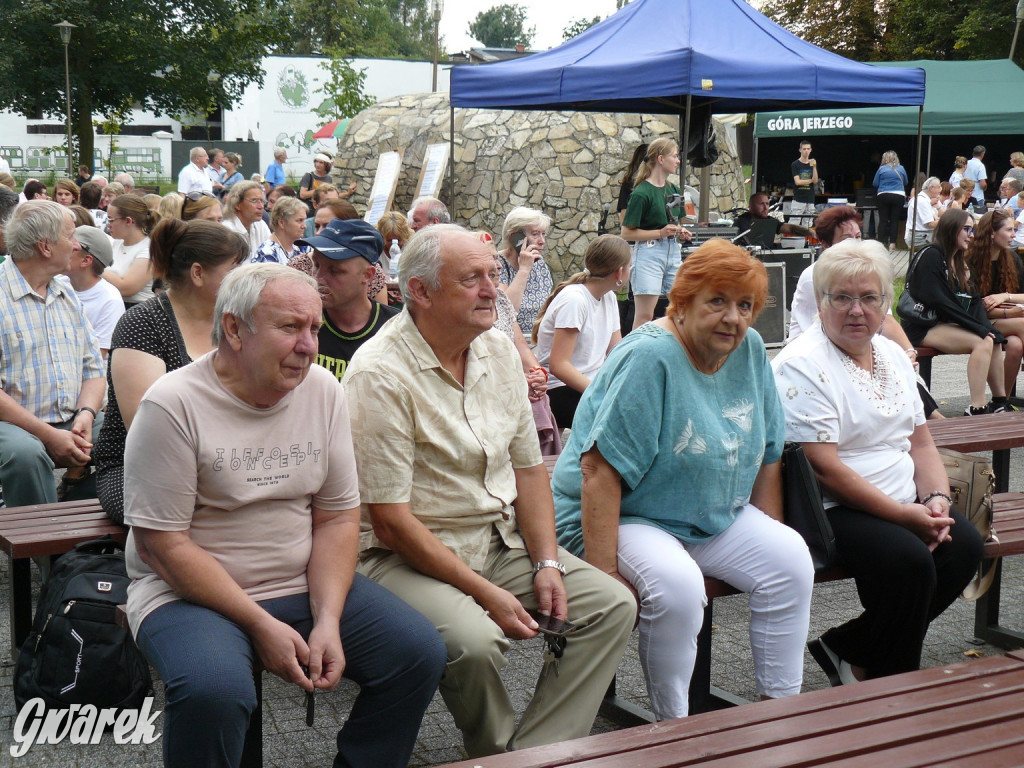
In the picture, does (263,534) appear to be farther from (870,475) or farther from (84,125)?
(84,125)

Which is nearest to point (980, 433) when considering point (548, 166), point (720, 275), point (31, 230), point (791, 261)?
point (720, 275)

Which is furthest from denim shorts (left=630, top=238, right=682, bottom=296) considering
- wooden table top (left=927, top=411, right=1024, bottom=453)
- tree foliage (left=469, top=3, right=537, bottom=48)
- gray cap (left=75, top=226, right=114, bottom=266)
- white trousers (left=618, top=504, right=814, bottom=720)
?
tree foliage (left=469, top=3, right=537, bottom=48)

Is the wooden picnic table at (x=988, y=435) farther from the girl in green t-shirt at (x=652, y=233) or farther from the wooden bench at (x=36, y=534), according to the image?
the girl in green t-shirt at (x=652, y=233)

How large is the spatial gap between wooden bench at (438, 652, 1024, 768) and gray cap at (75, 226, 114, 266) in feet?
13.6

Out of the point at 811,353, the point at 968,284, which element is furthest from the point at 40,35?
the point at 811,353

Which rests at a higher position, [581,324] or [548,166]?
[548,166]

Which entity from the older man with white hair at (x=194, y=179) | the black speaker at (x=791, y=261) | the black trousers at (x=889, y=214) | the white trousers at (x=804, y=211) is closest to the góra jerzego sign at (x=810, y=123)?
the black trousers at (x=889, y=214)

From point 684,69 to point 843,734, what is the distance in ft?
22.7

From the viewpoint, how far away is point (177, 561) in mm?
2430

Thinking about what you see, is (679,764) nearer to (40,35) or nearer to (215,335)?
(215,335)

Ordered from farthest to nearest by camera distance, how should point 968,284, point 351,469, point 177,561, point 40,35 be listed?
1. point 40,35
2. point 968,284
3. point 351,469
4. point 177,561

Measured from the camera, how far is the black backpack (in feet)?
10.3

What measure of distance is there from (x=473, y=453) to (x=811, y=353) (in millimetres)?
1252

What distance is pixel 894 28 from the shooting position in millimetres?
35031
